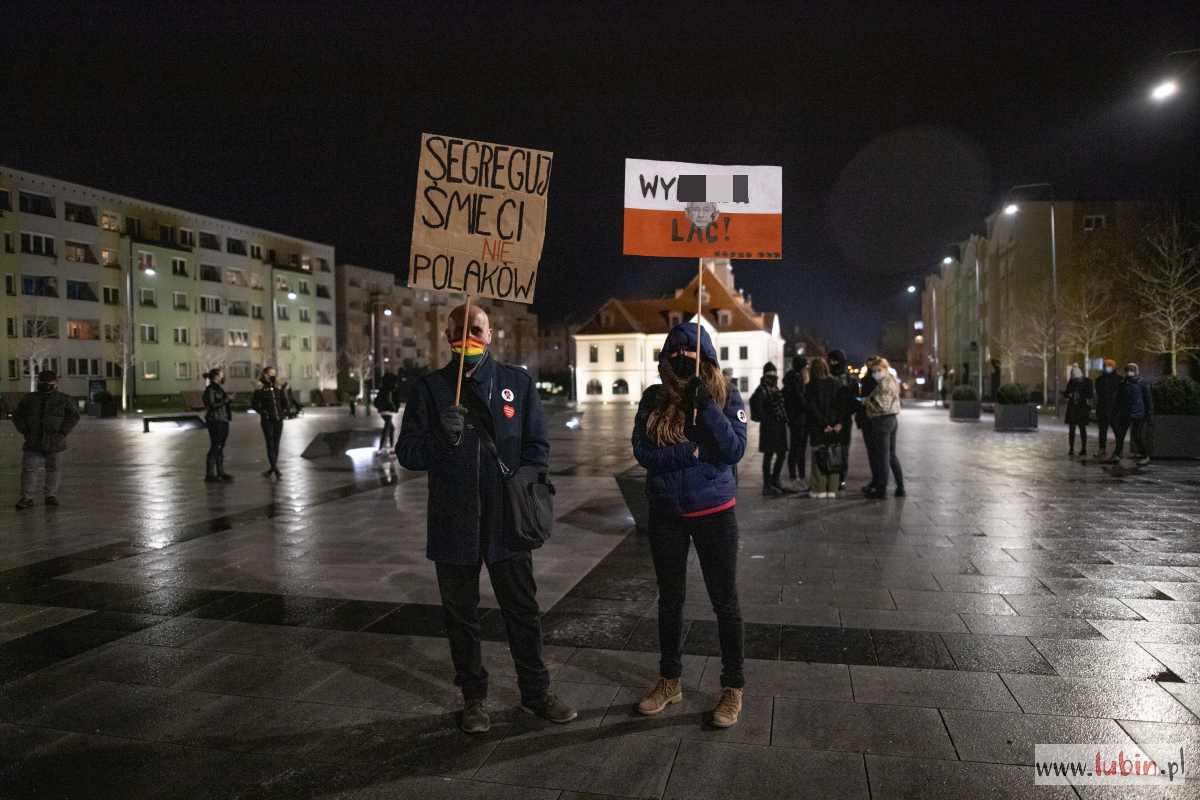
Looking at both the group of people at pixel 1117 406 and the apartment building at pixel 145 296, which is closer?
the group of people at pixel 1117 406

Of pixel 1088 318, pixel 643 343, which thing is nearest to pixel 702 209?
pixel 1088 318

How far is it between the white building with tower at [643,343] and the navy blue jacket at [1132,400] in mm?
62362

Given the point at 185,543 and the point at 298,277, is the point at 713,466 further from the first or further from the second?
the point at 298,277

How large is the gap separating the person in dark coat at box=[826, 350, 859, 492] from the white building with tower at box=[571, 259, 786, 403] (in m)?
65.1

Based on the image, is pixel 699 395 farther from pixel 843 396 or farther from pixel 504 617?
pixel 843 396

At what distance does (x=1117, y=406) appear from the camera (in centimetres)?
1434

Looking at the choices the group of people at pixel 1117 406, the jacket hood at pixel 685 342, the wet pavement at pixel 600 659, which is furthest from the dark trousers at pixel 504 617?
the group of people at pixel 1117 406

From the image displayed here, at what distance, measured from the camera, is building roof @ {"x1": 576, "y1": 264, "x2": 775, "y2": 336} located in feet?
262

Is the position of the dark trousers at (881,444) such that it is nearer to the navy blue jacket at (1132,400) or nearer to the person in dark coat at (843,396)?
the person in dark coat at (843,396)

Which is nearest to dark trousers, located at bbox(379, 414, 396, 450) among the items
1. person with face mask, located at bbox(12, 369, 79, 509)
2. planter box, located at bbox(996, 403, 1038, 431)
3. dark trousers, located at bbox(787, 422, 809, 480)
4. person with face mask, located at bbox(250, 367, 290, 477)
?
person with face mask, located at bbox(250, 367, 290, 477)

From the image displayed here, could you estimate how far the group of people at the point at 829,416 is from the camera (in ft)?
35.7

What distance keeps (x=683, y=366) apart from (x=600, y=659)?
6.52 ft

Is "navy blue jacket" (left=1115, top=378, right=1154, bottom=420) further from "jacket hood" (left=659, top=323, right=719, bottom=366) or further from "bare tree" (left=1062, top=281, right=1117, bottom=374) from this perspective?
"bare tree" (left=1062, top=281, right=1117, bottom=374)

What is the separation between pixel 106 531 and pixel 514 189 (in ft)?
24.5
